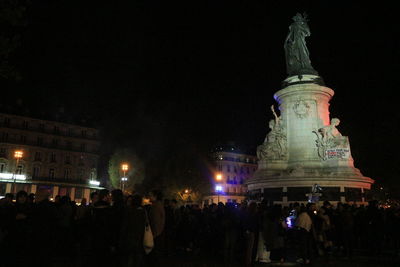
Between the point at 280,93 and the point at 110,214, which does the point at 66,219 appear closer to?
the point at 110,214

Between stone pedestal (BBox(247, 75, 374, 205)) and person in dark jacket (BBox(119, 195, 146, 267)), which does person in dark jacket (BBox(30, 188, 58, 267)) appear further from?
stone pedestal (BBox(247, 75, 374, 205))

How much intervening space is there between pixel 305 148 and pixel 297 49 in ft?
27.1

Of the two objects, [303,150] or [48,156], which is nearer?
[303,150]

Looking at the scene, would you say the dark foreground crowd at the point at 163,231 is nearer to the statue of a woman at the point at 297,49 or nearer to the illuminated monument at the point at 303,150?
the illuminated monument at the point at 303,150

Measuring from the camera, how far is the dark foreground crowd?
7.83 metres

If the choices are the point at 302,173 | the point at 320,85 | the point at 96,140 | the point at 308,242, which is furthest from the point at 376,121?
the point at 96,140

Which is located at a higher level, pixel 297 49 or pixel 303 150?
pixel 297 49

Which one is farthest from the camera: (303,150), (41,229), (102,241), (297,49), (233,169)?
(233,169)

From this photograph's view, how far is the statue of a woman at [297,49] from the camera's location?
28.0 m

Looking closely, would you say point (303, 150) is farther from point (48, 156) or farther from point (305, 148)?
point (48, 156)

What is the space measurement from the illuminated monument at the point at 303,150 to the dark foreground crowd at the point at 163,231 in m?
5.38

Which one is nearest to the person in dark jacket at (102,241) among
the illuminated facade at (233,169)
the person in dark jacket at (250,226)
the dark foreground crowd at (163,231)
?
the dark foreground crowd at (163,231)

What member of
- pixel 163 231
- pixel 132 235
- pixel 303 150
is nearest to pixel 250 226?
pixel 163 231

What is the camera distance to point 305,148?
25547 mm
